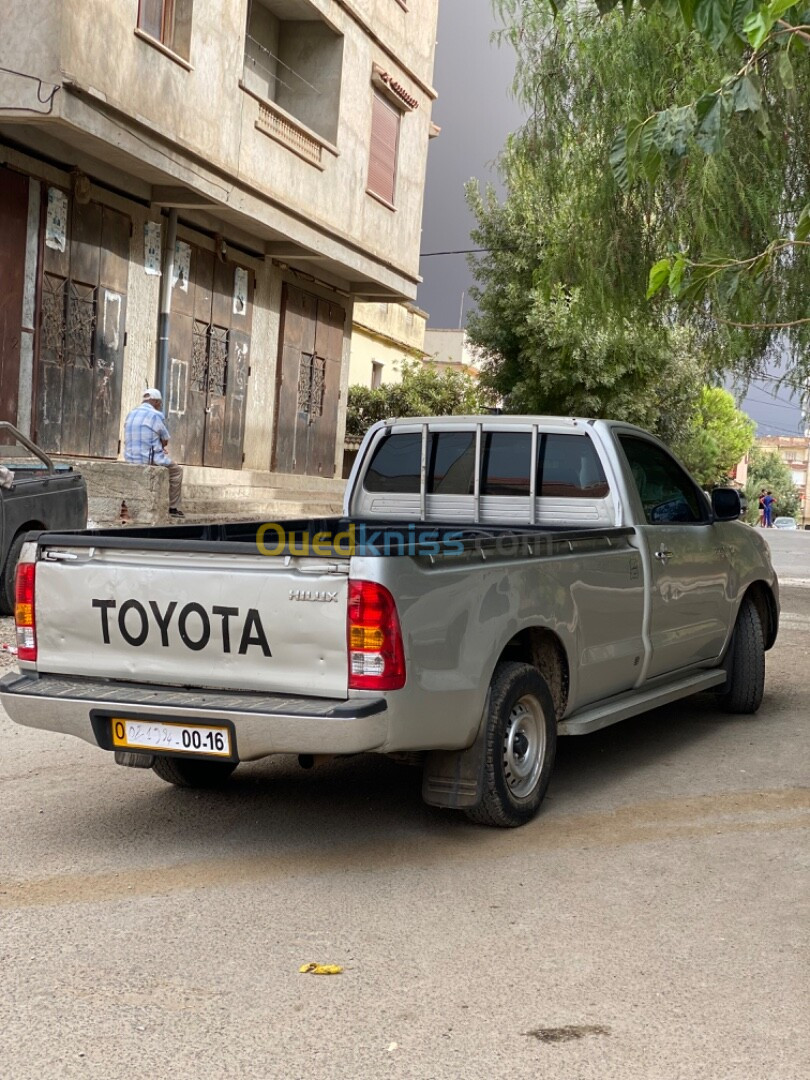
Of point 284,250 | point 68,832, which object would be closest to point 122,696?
point 68,832

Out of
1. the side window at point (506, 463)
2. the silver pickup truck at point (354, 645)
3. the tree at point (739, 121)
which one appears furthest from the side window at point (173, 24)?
the silver pickup truck at point (354, 645)

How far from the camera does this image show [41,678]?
17.3 ft

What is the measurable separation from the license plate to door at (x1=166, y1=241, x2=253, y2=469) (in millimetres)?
13903

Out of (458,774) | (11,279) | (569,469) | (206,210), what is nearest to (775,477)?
(206,210)

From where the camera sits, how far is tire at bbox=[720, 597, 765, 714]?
8141mm

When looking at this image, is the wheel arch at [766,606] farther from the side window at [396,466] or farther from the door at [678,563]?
the side window at [396,466]

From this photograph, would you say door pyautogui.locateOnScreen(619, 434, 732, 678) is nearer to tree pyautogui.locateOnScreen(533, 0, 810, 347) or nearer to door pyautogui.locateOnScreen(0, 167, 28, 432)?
tree pyautogui.locateOnScreen(533, 0, 810, 347)

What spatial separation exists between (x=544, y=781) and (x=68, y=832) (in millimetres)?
2077

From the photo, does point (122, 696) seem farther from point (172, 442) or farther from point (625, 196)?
point (172, 442)

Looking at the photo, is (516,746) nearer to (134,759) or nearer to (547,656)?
(547,656)

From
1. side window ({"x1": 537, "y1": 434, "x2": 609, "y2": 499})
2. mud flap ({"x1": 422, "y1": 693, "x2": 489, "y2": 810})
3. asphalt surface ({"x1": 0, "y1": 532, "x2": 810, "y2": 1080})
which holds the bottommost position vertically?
asphalt surface ({"x1": 0, "y1": 532, "x2": 810, "y2": 1080})

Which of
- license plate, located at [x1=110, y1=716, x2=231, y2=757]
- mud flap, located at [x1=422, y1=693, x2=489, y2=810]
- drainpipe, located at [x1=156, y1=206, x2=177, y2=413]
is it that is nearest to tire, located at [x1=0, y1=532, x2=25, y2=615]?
license plate, located at [x1=110, y1=716, x2=231, y2=757]

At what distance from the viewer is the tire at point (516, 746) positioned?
5.24m

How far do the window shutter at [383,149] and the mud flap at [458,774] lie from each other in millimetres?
18070
